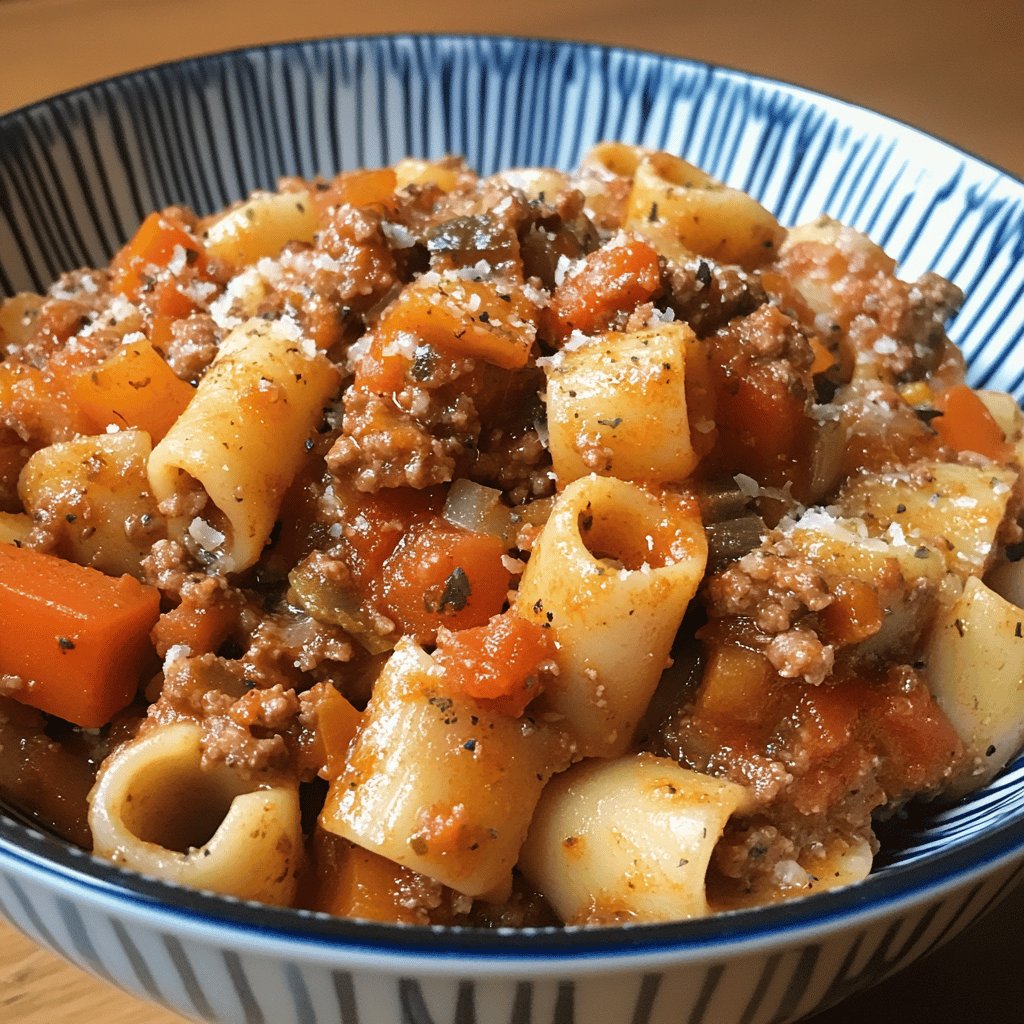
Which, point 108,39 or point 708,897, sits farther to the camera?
point 108,39

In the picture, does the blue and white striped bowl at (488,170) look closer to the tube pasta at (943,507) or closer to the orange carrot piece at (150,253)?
the tube pasta at (943,507)

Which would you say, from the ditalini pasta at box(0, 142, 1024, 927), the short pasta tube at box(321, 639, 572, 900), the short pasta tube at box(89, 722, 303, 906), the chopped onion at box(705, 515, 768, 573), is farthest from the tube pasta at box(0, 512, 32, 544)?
the chopped onion at box(705, 515, 768, 573)

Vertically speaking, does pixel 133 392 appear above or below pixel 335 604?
above

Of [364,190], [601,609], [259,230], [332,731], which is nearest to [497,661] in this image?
[601,609]

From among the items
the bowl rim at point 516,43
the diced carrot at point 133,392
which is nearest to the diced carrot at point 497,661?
the diced carrot at point 133,392

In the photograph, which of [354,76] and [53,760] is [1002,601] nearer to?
[53,760]

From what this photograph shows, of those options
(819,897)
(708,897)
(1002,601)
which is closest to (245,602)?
(708,897)

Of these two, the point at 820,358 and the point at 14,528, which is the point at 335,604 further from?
the point at 820,358
